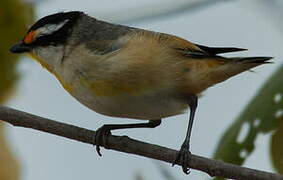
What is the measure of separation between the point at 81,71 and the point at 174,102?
2.27ft

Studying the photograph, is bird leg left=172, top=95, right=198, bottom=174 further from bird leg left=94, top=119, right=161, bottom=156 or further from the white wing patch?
the white wing patch

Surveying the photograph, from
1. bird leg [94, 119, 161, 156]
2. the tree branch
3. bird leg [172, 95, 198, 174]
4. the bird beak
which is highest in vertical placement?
the bird beak

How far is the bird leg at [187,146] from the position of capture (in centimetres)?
307

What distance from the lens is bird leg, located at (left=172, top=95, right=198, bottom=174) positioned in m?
3.07

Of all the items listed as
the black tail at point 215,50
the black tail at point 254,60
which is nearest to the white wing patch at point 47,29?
the black tail at point 215,50

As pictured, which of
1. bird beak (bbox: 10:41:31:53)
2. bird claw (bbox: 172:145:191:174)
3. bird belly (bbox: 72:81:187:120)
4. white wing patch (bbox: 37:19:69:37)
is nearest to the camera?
bird claw (bbox: 172:145:191:174)

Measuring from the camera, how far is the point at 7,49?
3.15 metres

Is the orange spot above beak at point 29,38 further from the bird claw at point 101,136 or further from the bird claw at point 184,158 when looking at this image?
the bird claw at point 184,158

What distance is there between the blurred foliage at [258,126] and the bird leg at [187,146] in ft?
1.61

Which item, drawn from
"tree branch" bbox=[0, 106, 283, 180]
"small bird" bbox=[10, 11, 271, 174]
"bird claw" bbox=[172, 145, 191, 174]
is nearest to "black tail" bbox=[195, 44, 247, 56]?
"small bird" bbox=[10, 11, 271, 174]

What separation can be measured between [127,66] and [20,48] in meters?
0.87

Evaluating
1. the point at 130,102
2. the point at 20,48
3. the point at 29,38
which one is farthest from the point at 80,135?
the point at 29,38

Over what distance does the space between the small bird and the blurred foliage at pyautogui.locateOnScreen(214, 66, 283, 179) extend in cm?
54

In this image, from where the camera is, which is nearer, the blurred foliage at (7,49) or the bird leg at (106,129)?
the blurred foliage at (7,49)
